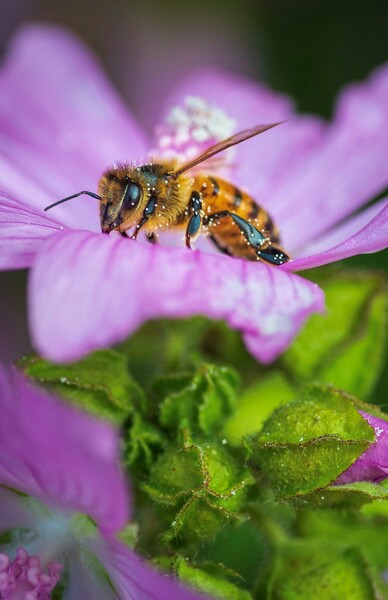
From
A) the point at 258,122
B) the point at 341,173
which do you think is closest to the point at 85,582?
the point at 341,173

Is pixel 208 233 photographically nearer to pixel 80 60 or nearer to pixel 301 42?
pixel 80 60

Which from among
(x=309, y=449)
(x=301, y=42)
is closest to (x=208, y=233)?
(x=309, y=449)

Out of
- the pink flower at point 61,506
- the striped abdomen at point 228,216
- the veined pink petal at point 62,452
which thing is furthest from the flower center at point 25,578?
the striped abdomen at point 228,216

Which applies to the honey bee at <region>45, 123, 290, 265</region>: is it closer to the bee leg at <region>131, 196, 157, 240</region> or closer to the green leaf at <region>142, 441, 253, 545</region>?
the bee leg at <region>131, 196, 157, 240</region>

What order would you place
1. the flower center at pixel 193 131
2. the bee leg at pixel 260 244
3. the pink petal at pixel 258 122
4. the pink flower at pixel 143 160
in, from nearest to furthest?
the pink flower at pixel 143 160 → the bee leg at pixel 260 244 → the flower center at pixel 193 131 → the pink petal at pixel 258 122

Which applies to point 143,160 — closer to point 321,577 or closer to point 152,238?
point 152,238

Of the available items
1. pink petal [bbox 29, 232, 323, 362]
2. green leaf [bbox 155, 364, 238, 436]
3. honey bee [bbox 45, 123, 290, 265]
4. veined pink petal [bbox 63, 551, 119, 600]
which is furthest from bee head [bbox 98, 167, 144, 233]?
veined pink petal [bbox 63, 551, 119, 600]

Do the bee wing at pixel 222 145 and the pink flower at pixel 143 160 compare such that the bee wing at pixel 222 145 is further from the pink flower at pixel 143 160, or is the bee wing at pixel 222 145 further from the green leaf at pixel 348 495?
the green leaf at pixel 348 495
